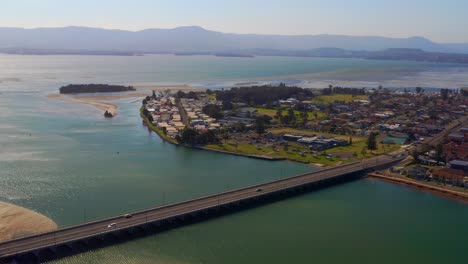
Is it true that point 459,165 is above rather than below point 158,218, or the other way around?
above

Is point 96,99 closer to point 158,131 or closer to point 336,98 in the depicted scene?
point 158,131

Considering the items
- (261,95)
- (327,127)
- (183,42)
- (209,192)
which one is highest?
(183,42)

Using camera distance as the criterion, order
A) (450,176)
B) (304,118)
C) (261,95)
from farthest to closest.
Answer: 1. (261,95)
2. (304,118)
3. (450,176)

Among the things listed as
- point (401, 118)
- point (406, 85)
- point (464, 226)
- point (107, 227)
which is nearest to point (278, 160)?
point (464, 226)

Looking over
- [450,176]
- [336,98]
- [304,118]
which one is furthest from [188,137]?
[336,98]

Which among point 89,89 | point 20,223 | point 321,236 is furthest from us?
point 89,89

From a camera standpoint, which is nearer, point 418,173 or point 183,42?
point 418,173

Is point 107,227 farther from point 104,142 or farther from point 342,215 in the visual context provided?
point 104,142

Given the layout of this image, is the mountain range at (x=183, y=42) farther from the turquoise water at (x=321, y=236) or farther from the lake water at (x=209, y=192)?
the turquoise water at (x=321, y=236)
